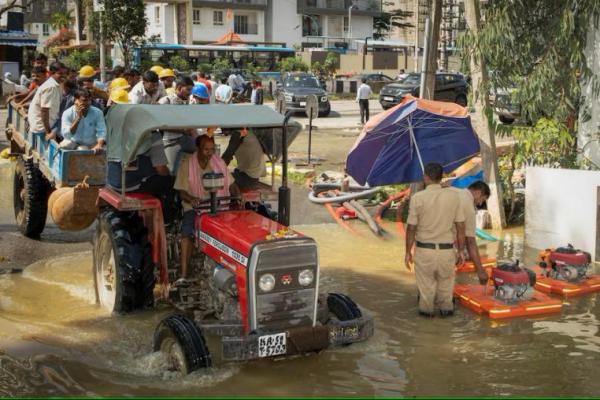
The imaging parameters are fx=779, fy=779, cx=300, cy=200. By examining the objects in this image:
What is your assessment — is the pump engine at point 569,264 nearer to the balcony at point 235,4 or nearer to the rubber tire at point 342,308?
the rubber tire at point 342,308

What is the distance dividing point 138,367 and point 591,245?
706cm

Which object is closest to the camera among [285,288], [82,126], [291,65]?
[285,288]

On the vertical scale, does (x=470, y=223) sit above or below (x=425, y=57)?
below

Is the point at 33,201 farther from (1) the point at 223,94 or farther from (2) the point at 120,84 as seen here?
(1) the point at 223,94

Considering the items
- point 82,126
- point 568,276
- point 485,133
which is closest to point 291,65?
point 485,133

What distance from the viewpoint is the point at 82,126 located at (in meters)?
10.2

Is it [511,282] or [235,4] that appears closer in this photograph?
[511,282]

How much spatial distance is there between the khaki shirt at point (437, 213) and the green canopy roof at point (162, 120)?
168 cm

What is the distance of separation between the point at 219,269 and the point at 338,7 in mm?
76466

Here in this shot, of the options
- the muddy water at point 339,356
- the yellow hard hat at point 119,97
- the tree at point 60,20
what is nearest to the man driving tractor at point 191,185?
the muddy water at point 339,356

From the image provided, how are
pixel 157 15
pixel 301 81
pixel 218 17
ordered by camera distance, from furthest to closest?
pixel 218 17 → pixel 157 15 → pixel 301 81

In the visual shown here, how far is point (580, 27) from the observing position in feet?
38.9

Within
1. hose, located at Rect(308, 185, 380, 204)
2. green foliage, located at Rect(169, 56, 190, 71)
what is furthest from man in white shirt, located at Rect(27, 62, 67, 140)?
green foliage, located at Rect(169, 56, 190, 71)

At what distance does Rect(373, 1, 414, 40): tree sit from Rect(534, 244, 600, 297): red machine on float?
76741 millimetres
